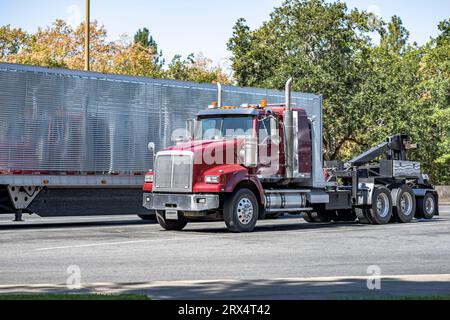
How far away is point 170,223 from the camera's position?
21328mm

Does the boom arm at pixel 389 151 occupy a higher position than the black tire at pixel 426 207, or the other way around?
the boom arm at pixel 389 151

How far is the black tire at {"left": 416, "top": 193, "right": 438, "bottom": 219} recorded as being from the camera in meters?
26.0

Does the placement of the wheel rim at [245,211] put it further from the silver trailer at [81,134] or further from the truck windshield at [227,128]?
the silver trailer at [81,134]

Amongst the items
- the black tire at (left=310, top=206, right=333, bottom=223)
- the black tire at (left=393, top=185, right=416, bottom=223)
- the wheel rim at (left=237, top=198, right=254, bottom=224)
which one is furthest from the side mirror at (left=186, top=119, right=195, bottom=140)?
the black tire at (left=393, top=185, right=416, bottom=223)

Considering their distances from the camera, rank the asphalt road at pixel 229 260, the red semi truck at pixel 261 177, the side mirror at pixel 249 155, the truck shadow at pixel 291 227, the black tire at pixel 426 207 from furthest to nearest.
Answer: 1. the black tire at pixel 426 207
2. the truck shadow at pixel 291 227
3. the side mirror at pixel 249 155
4. the red semi truck at pixel 261 177
5. the asphalt road at pixel 229 260

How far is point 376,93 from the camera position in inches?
1705

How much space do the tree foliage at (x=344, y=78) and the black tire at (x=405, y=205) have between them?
668 inches

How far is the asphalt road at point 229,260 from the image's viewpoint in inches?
414

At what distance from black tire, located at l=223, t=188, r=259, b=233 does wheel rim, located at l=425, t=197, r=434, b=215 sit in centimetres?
772

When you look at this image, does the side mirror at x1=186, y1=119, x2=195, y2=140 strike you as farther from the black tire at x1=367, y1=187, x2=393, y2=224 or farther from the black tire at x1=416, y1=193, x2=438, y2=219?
the black tire at x1=416, y1=193, x2=438, y2=219

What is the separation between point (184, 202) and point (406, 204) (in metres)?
8.32

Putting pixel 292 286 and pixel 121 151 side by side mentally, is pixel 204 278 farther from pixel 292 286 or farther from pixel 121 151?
pixel 121 151

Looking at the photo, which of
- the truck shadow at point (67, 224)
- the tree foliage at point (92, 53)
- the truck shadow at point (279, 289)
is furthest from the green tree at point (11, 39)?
the truck shadow at point (279, 289)
